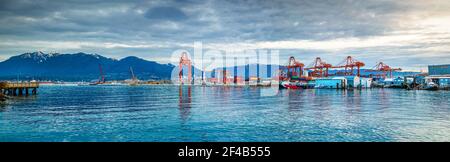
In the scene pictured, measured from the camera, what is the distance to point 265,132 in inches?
722

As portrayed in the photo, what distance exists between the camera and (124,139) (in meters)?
16.4

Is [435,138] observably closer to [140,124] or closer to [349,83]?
[140,124]

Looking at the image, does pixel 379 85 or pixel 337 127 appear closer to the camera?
pixel 337 127

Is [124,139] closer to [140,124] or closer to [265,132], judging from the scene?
[140,124]
